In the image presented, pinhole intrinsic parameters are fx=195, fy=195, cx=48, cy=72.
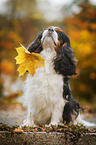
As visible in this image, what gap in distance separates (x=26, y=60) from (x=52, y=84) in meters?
0.66

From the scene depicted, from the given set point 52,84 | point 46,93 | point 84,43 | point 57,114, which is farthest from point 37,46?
point 84,43

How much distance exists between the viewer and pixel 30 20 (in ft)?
36.5

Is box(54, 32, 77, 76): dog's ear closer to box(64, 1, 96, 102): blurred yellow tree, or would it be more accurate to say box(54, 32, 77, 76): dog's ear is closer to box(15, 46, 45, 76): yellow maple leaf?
box(15, 46, 45, 76): yellow maple leaf

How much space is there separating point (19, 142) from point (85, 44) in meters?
6.22

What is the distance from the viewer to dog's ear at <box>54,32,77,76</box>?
10.3 feet

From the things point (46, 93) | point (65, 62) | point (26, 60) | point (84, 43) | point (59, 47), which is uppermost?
point (84, 43)

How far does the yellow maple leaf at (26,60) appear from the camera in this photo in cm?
257

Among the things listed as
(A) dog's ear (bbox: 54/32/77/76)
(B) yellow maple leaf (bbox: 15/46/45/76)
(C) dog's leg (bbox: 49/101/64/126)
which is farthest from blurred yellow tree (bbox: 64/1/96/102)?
(B) yellow maple leaf (bbox: 15/46/45/76)

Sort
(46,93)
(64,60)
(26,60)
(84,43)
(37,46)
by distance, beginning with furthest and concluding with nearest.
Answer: (84,43) < (37,46) < (64,60) < (46,93) < (26,60)

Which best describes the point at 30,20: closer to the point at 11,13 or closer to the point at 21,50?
the point at 11,13

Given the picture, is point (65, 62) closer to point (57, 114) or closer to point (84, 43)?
point (57, 114)

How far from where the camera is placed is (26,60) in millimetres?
2609

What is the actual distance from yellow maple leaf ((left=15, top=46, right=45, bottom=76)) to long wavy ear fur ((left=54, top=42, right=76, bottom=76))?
559 mm

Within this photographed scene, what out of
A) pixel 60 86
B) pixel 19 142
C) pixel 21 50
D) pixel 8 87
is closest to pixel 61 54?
pixel 60 86
